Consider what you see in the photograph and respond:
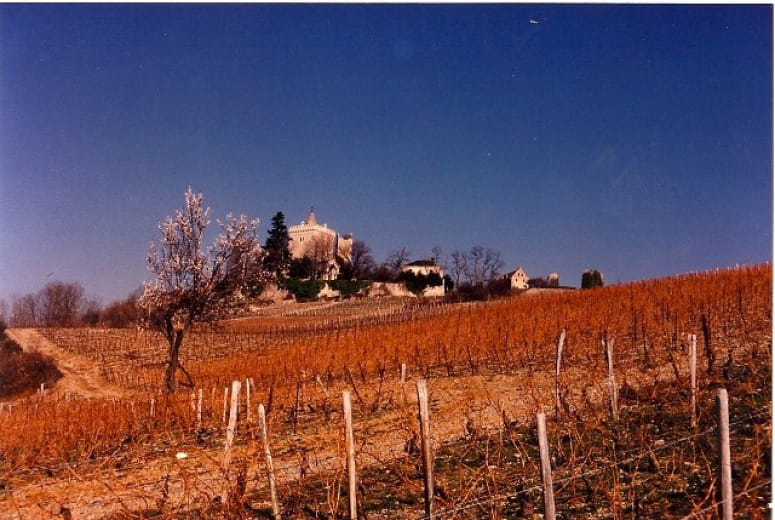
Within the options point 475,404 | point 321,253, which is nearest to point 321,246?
point 321,253

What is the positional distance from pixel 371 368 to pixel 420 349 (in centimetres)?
194

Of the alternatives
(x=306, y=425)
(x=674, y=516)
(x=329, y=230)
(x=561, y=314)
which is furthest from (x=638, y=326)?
(x=329, y=230)

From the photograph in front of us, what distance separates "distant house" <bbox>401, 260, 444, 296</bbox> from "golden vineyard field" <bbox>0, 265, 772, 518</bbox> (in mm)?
37097

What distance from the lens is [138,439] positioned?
1316 cm

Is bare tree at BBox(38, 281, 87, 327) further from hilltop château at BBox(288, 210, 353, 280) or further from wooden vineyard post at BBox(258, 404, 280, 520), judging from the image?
wooden vineyard post at BBox(258, 404, 280, 520)

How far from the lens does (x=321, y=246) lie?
82125 mm

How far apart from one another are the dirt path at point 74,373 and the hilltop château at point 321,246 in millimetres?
37561

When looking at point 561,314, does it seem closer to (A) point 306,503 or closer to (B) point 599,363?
(B) point 599,363

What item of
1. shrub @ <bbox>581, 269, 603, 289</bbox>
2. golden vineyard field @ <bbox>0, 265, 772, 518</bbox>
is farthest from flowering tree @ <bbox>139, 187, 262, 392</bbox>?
shrub @ <bbox>581, 269, 603, 289</bbox>

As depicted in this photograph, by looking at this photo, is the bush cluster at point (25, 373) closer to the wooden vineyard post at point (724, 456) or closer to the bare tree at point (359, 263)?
the wooden vineyard post at point (724, 456)

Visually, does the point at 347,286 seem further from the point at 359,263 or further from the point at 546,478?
the point at 546,478

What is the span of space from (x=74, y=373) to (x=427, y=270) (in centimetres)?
5582

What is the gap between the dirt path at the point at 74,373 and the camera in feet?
78.8

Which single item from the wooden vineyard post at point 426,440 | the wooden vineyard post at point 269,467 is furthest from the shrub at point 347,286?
the wooden vineyard post at point 426,440
